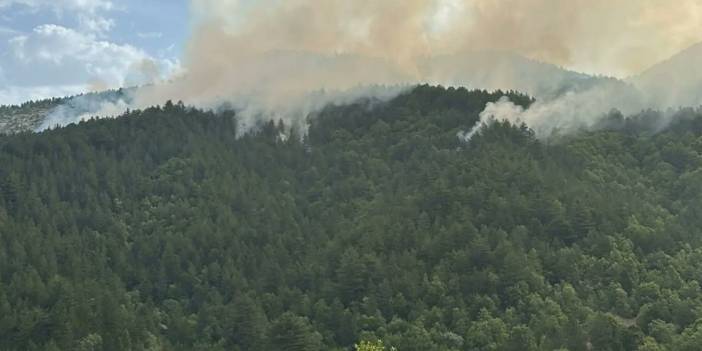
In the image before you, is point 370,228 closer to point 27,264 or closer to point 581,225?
point 581,225

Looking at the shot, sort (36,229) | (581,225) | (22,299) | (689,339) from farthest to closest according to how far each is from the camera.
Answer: (36,229) → (581,225) → (22,299) → (689,339)

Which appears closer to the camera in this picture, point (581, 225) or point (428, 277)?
A: point (428, 277)

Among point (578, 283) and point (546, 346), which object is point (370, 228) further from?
point (546, 346)

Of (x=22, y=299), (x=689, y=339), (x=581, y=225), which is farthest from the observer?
(x=581, y=225)

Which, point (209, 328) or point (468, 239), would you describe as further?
point (468, 239)

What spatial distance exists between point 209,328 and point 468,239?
53444mm

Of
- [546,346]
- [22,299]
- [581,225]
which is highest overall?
[581,225]

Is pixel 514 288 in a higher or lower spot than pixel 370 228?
lower

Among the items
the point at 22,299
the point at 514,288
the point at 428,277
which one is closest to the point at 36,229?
the point at 22,299

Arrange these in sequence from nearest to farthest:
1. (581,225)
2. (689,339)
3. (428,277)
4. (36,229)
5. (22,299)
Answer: (689,339) → (22,299) → (428,277) → (581,225) → (36,229)

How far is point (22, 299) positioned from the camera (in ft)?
526

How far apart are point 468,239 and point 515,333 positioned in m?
36.9

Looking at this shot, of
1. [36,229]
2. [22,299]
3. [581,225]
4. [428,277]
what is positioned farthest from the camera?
[36,229]

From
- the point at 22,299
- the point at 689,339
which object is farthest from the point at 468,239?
the point at 22,299
